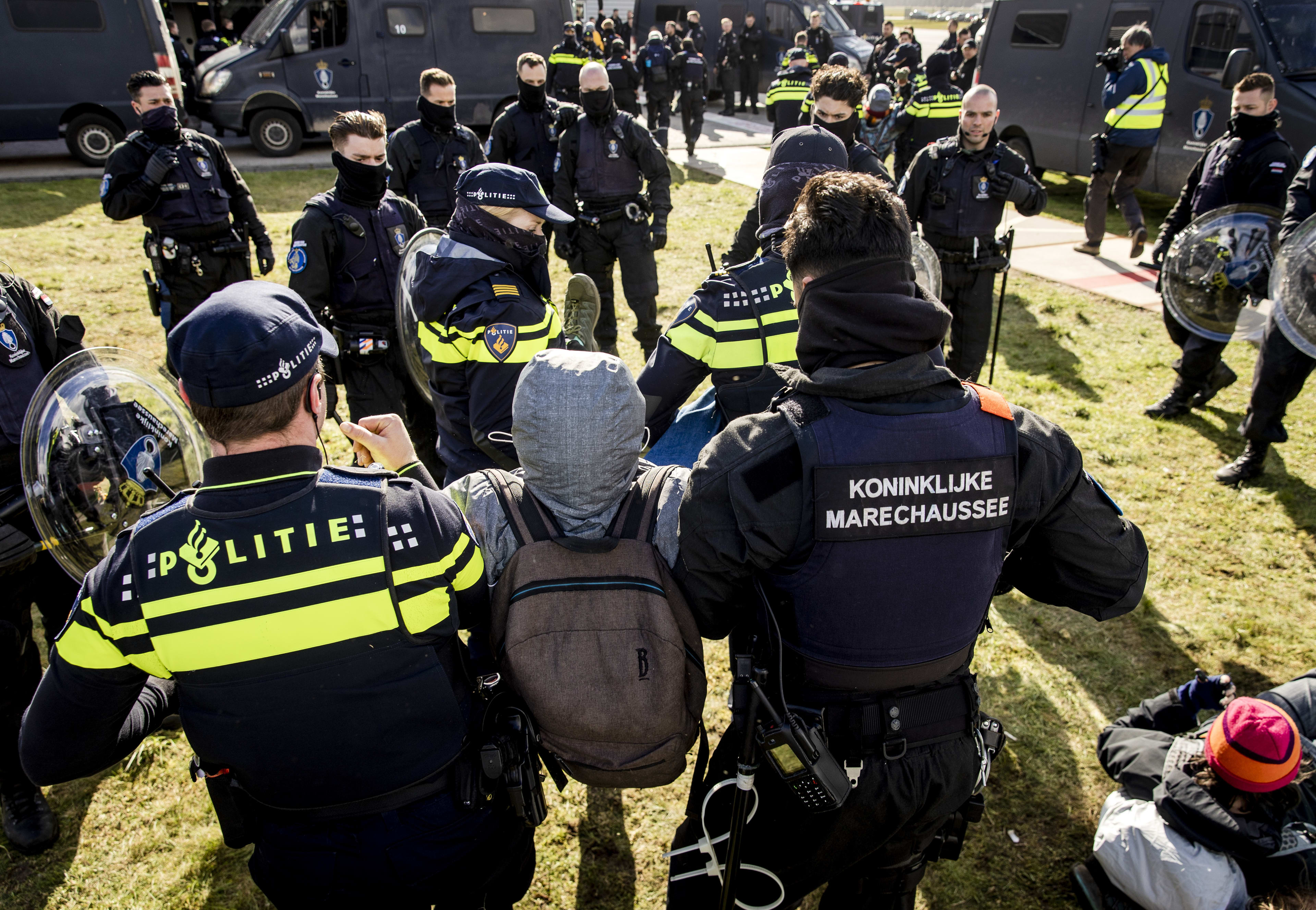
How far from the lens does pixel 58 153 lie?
12727 millimetres

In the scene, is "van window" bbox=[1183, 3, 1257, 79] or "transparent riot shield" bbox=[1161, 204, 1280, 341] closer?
"transparent riot shield" bbox=[1161, 204, 1280, 341]

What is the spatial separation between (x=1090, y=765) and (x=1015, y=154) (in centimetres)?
401

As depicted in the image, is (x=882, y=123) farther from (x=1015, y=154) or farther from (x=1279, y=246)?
(x=1279, y=246)

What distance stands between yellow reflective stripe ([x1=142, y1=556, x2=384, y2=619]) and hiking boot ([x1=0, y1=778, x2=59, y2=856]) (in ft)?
7.04

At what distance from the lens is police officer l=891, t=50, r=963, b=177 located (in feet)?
31.7

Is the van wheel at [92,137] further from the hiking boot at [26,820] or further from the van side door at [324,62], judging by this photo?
the hiking boot at [26,820]

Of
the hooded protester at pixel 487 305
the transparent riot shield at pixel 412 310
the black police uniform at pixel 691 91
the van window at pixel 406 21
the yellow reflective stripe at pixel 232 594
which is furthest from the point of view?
the black police uniform at pixel 691 91

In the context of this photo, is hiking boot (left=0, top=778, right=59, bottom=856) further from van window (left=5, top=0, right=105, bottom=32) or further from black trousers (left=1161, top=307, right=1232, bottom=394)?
van window (left=5, top=0, right=105, bottom=32)

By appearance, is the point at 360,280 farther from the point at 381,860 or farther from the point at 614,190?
the point at 381,860

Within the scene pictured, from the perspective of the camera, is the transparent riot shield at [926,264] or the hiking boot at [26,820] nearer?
the hiking boot at [26,820]

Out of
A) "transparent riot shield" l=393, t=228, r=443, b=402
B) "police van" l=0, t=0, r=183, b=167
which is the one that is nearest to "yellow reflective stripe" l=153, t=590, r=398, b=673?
"transparent riot shield" l=393, t=228, r=443, b=402

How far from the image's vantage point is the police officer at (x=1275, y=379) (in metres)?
4.29

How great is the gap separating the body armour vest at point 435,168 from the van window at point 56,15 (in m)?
8.02

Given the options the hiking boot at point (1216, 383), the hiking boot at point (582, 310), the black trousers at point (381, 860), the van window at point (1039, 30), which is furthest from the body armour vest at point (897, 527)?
the van window at point (1039, 30)
